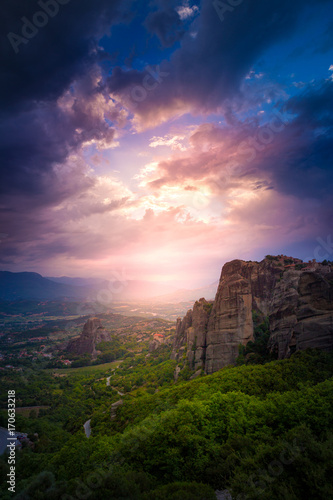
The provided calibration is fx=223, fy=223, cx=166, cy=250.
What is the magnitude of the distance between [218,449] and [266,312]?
43910 mm

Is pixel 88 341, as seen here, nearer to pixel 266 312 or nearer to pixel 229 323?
pixel 266 312

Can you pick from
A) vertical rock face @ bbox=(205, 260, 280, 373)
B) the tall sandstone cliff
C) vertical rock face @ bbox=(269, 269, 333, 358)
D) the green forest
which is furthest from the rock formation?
vertical rock face @ bbox=(269, 269, 333, 358)

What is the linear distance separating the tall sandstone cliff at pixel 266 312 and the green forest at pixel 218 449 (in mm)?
3549

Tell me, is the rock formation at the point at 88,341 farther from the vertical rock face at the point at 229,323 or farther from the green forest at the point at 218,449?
the vertical rock face at the point at 229,323

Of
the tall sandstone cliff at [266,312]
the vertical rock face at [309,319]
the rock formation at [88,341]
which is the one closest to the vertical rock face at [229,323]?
the tall sandstone cliff at [266,312]

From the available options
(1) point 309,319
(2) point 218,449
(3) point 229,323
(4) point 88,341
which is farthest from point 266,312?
(4) point 88,341

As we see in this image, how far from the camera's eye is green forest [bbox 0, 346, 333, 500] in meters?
10.5

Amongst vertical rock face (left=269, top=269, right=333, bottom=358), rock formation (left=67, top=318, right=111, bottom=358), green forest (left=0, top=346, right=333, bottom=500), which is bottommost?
rock formation (left=67, top=318, right=111, bottom=358)

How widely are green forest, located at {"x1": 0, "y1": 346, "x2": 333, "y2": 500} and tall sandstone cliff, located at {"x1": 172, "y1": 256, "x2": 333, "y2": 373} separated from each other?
140 inches

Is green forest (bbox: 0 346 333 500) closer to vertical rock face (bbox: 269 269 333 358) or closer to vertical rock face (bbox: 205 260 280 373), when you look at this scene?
vertical rock face (bbox: 269 269 333 358)

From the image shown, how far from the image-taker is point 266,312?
176 feet

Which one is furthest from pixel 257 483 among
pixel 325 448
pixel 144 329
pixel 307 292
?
pixel 144 329

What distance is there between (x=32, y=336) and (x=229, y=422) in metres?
171

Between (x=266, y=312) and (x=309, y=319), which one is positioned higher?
(x=309, y=319)
